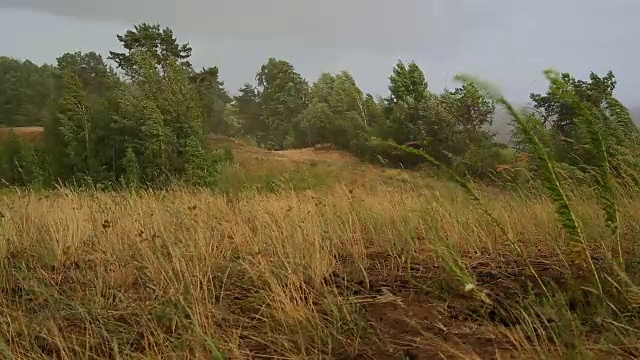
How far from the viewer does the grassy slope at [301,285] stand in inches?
86.4

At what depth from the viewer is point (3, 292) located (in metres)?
Answer: 3.05

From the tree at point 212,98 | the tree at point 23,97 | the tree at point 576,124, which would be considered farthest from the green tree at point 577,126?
the tree at point 23,97

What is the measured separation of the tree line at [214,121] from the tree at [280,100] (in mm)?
181

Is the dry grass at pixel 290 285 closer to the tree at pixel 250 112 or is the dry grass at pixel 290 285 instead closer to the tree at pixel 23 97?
the tree at pixel 23 97

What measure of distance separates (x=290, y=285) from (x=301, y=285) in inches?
4.7

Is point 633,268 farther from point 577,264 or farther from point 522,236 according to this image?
point 522,236

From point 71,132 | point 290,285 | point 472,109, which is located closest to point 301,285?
point 290,285

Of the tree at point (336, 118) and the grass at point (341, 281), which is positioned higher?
the tree at point (336, 118)

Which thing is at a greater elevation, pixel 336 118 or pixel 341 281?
pixel 336 118

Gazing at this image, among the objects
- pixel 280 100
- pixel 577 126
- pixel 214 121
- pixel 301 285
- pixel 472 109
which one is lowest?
pixel 301 285

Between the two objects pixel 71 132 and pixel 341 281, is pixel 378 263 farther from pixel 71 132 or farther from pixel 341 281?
pixel 71 132

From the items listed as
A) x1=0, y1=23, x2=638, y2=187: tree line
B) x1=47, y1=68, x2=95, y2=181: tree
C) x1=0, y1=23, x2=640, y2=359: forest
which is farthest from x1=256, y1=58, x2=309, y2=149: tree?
x1=0, y1=23, x2=640, y2=359: forest

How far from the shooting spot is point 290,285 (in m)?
2.67

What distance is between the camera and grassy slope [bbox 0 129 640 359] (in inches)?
86.4
